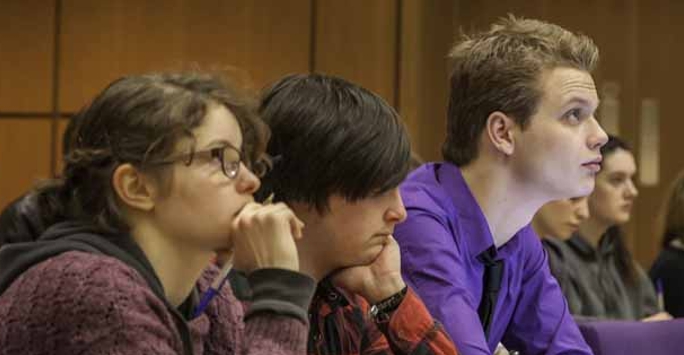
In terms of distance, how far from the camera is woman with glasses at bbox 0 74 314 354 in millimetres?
1417

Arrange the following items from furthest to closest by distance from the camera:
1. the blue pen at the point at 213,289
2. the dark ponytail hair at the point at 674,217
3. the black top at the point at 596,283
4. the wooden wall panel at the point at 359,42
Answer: the wooden wall panel at the point at 359,42
the dark ponytail hair at the point at 674,217
the black top at the point at 596,283
the blue pen at the point at 213,289

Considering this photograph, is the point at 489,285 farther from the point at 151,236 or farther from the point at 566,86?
the point at 151,236

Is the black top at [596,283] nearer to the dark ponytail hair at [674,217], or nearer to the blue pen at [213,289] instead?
the dark ponytail hair at [674,217]

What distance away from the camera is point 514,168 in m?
2.54

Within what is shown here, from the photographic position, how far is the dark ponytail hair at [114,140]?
5.02 ft

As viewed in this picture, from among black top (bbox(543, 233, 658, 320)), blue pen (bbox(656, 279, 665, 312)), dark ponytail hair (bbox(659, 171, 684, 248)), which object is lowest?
blue pen (bbox(656, 279, 665, 312))

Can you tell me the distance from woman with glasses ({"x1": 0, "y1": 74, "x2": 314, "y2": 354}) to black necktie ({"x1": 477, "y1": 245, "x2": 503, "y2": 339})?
2.97 feet

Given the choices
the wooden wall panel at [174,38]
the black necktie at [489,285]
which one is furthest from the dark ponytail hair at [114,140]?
the wooden wall panel at [174,38]

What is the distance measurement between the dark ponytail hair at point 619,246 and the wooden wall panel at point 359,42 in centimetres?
147

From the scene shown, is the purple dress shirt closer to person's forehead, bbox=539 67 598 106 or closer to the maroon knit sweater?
person's forehead, bbox=539 67 598 106

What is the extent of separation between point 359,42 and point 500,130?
12.0 feet

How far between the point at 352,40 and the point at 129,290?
482 centimetres

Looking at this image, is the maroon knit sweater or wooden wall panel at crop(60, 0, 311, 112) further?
wooden wall panel at crop(60, 0, 311, 112)

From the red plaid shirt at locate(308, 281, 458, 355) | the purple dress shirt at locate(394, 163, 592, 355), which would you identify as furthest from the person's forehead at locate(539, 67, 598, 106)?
the red plaid shirt at locate(308, 281, 458, 355)
